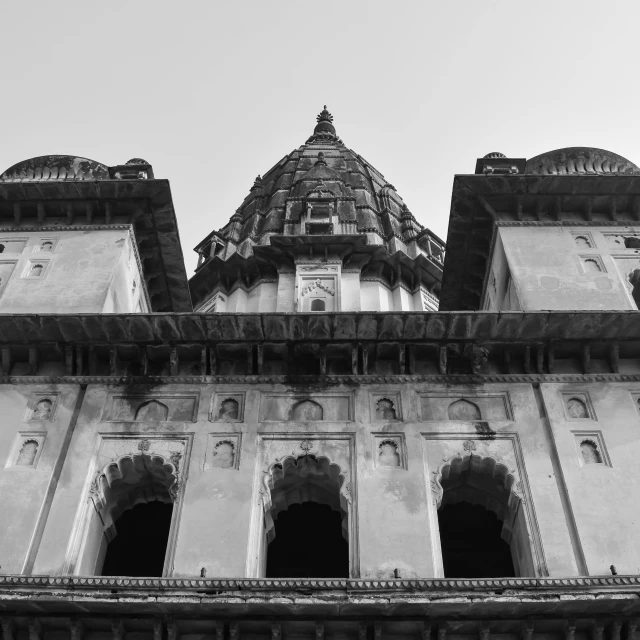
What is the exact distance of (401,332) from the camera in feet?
50.5

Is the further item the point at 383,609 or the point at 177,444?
the point at 177,444

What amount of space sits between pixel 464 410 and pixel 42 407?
6437 millimetres

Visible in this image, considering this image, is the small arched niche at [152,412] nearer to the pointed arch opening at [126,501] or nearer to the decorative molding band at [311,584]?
the pointed arch opening at [126,501]

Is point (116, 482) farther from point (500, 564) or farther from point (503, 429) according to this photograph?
point (500, 564)

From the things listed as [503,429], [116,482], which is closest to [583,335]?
[503,429]

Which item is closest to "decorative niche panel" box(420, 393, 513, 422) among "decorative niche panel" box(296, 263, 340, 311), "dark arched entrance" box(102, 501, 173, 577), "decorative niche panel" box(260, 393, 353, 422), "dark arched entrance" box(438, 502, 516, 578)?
"decorative niche panel" box(260, 393, 353, 422)

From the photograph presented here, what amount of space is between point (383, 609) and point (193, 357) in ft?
18.9

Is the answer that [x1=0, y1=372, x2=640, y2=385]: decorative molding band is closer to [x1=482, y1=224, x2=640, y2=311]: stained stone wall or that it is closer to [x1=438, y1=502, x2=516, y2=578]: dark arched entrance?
[x1=482, y1=224, x2=640, y2=311]: stained stone wall

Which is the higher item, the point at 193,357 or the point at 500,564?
the point at 193,357

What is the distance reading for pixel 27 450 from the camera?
14398 mm

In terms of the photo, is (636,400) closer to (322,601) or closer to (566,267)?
(566,267)

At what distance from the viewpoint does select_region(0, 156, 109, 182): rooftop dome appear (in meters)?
20.5

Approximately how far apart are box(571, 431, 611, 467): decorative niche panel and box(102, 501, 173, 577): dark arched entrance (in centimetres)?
668

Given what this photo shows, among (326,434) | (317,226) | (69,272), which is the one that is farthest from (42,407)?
(317,226)
